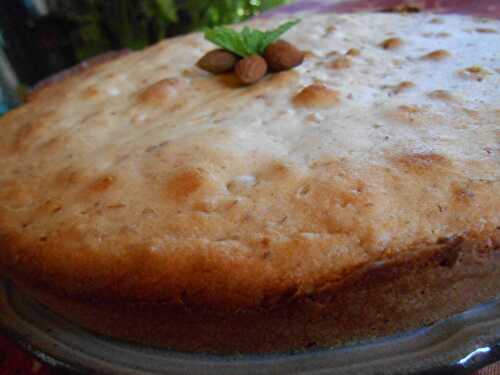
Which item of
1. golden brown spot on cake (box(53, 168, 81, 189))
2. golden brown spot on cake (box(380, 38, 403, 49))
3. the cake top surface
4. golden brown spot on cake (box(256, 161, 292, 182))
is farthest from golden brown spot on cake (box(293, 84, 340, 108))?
golden brown spot on cake (box(53, 168, 81, 189))

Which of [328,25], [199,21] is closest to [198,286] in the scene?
[328,25]

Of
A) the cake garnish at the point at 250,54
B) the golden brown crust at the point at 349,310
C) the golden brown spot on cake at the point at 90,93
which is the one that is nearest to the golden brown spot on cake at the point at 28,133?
the golden brown spot on cake at the point at 90,93

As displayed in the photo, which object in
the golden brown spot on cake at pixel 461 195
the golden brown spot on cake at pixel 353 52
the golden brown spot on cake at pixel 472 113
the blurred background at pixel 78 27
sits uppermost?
the golden brown spot on cake at pixel 353 52

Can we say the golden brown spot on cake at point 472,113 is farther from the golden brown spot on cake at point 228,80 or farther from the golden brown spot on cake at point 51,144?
the golden brown spot on cake at point 51,144

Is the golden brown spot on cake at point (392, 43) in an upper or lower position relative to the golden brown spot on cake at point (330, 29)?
lower

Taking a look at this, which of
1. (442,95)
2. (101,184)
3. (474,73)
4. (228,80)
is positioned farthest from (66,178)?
(474,73)

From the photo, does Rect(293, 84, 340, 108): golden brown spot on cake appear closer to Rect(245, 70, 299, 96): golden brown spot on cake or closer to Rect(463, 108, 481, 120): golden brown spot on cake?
Rect(245, 70, 299, 96): golden brown spot on cake

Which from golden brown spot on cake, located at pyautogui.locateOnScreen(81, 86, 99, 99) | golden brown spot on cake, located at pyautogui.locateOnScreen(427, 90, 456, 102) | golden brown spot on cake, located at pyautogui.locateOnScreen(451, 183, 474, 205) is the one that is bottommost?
golden brown spot on cake, located at pyautogui.locateOnScreen(451, 183, 474, 205)

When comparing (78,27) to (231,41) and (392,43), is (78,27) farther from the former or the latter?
(392,43)
